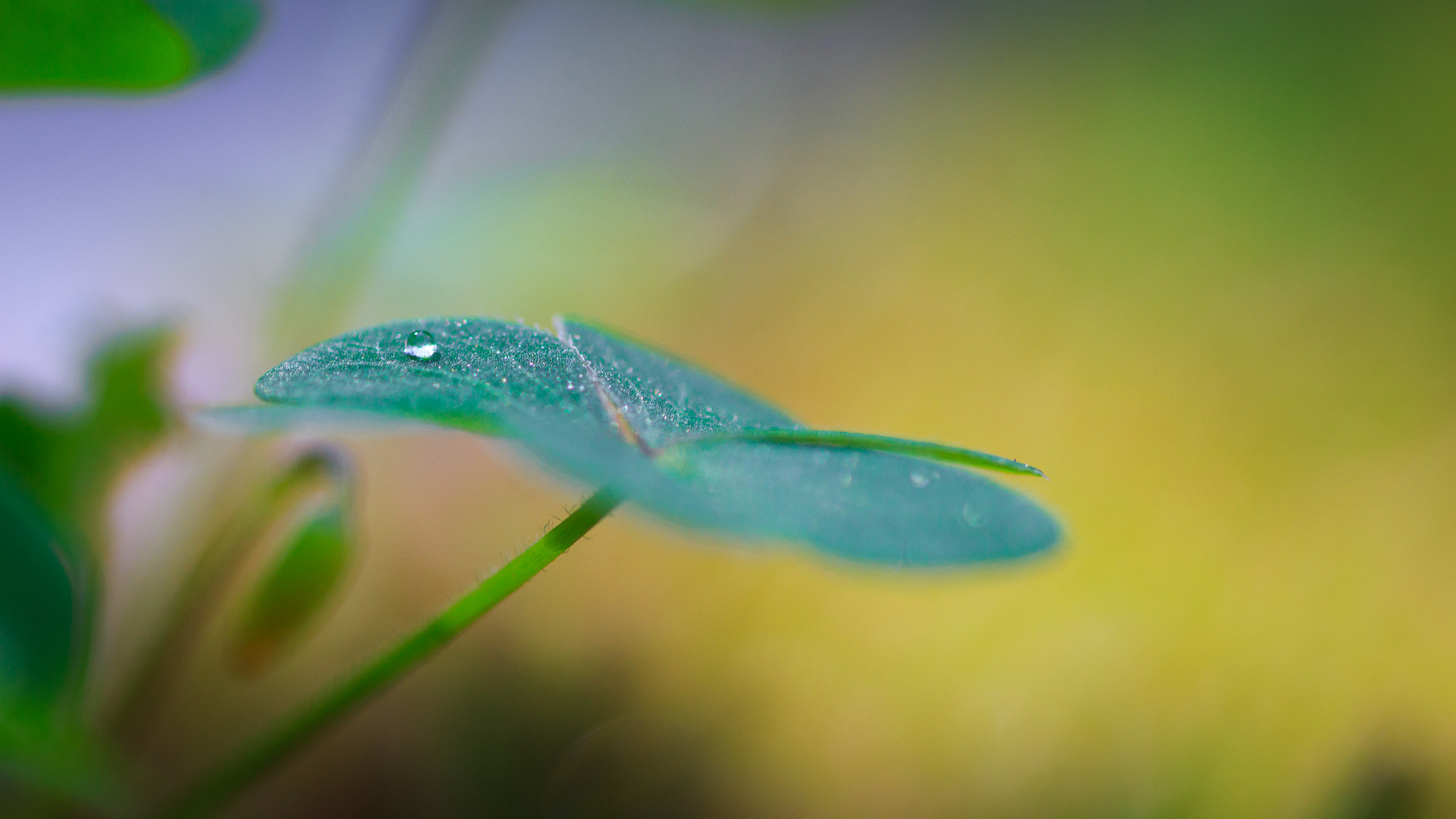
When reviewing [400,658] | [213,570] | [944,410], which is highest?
[944,410]

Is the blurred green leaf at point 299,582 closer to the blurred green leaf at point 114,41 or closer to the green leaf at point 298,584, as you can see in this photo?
the green leaf at point 298,584

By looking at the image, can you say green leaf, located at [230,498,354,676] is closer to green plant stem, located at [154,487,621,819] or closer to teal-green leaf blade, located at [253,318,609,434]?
green plant stem, located at [154,487,621,819]

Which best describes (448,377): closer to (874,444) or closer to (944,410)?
(874,444)

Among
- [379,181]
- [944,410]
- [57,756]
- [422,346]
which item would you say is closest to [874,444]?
[422,346]

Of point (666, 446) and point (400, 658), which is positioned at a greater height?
point (666, 446)

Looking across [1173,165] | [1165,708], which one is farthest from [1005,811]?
[1173,165]

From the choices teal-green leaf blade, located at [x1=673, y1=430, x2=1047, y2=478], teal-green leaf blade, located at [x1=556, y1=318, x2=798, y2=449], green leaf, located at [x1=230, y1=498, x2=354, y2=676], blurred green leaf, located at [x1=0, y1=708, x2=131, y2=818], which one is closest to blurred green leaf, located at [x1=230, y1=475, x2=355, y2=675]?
green leaf, located at [x1=230, y1=498, x2=354, y2=676]

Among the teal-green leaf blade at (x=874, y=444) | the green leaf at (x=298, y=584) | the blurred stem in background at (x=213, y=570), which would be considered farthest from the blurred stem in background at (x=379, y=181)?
the teal-green leaf blade at (x=874, y=444)
